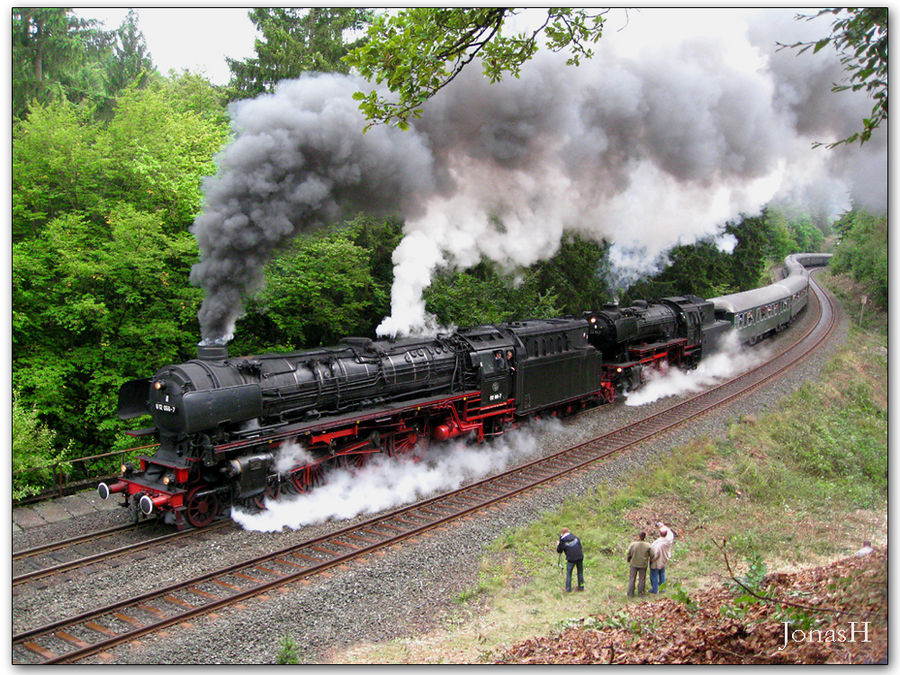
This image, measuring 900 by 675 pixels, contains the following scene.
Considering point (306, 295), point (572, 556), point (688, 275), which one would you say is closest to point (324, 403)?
point (572, 556)

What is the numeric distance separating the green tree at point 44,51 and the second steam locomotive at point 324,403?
9322mm

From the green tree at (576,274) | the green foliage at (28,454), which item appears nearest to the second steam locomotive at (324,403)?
the green foliage at (28,454)

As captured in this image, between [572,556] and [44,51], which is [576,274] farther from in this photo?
[572,556]

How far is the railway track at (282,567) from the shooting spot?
19.5ft

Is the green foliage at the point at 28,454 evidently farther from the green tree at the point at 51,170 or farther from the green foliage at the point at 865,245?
the green foliage at the point at 865,245

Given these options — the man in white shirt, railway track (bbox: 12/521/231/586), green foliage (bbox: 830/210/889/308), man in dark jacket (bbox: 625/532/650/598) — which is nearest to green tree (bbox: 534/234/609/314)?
green foliage (bbox: 830/210/889/308)

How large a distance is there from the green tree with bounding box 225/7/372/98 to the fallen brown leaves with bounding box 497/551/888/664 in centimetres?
1616

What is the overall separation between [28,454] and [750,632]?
419 inches

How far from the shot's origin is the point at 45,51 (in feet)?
46.3

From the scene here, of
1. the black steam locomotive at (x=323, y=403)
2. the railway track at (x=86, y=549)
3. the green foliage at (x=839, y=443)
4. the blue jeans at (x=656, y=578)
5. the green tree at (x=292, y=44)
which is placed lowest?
the green foliage at (x=839, y=443)

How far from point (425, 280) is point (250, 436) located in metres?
4.62

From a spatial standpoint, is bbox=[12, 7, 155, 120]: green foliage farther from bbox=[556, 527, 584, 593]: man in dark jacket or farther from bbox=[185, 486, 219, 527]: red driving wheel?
bbox=[556, 527, 584, 593]: man in dark jacket

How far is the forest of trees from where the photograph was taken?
37.7 ft

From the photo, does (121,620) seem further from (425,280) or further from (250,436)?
(425,280)
